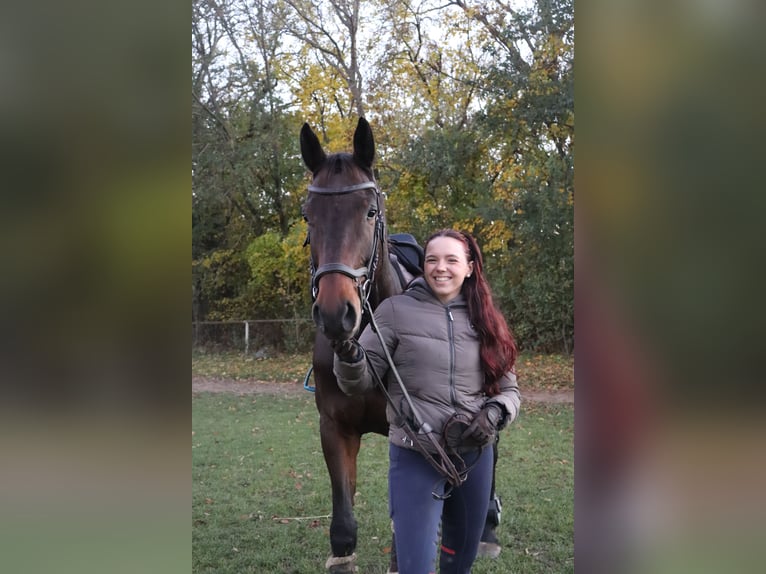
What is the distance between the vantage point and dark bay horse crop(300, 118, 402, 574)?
219 cm

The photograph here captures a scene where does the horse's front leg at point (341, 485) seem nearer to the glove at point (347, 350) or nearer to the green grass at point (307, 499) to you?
the green grass at point (307, 499)

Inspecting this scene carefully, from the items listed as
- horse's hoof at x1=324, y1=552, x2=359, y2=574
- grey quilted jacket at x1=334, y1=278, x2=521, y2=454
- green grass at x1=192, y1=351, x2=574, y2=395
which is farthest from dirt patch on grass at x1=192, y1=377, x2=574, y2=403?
grey quilted jacket at x1=334, y1=278, x2=521, y2=454

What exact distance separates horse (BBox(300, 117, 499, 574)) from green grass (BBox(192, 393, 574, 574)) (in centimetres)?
110

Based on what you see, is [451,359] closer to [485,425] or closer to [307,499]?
[485,425]

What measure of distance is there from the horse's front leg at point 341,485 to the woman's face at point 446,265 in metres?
1.32

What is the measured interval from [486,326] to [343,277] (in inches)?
25.6
